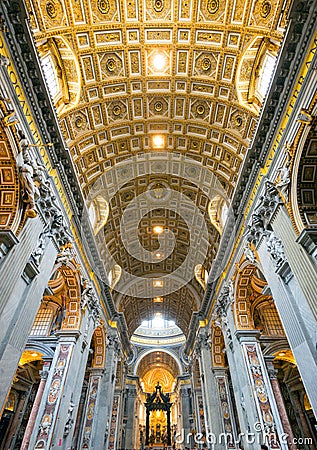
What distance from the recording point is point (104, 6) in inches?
386

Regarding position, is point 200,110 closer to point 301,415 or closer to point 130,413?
point 301,415

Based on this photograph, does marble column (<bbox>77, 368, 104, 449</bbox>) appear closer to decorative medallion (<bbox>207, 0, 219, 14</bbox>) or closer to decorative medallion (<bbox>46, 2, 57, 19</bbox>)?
decorative medallion (<bbox>46, 2, 57, 19</bbox>)

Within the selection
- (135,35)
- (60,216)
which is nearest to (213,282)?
(60,216)

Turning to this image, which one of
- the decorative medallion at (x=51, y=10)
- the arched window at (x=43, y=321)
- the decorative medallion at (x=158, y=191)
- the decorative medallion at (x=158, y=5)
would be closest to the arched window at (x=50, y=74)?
the decorative medallion at (x=51, y=10)

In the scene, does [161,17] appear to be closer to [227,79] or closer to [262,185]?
[227,79]

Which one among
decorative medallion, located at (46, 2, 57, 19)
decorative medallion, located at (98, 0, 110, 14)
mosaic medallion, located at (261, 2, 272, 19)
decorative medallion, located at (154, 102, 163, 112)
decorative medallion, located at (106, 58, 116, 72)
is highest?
decorative medallion, located at (154, 102, 163, 112)

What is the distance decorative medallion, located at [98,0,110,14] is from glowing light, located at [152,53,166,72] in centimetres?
233

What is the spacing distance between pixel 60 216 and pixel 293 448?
1281cm

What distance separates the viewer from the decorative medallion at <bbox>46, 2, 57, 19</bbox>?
359 inches

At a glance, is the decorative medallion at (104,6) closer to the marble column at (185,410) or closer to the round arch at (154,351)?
the marble column at (185,410)

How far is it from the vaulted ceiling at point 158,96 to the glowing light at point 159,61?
1.5 inches

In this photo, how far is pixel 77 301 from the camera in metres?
14.0

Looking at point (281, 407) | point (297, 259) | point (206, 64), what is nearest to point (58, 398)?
point (281, 407)

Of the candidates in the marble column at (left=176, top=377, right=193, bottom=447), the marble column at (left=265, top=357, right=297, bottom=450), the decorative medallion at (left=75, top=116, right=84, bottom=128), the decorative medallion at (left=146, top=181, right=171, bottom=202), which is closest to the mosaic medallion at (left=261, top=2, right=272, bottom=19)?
the decorative medallion at (left=75, top=116, right=84, bottom=128)
